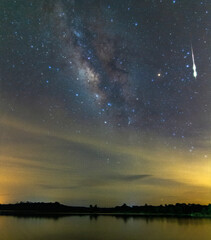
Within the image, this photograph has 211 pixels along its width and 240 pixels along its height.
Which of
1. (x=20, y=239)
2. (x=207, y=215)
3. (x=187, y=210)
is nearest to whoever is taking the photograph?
(x=20, y=239)

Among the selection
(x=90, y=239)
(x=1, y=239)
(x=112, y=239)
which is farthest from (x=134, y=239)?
(x=1, y=239)

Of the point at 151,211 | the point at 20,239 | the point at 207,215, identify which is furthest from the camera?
Answer: the point at 151,211

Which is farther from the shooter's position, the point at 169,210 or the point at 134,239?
the point at 169,210

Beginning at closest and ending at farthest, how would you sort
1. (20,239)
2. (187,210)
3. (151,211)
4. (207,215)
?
(20,239), (207,215), (187,210), (151,211)

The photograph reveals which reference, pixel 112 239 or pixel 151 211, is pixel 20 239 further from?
pixel 151 211

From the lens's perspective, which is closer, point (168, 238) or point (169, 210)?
point (168, 238)

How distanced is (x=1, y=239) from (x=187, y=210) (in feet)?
433

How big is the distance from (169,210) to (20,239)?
133 m

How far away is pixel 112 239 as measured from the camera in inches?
1451

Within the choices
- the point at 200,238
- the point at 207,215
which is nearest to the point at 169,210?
the point at 207,215

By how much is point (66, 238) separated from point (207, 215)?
95.0 metres

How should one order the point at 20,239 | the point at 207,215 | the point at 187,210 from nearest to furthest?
the point at 20,239 < the point at 207,215 < the point at 187,210

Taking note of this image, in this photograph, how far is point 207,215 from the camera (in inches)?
4594

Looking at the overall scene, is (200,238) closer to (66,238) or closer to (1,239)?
(66,238)
